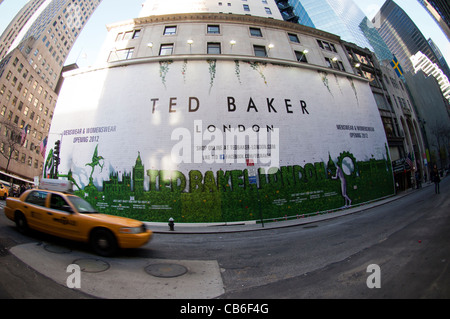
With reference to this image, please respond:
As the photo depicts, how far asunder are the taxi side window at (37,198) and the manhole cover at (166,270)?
4.31 m

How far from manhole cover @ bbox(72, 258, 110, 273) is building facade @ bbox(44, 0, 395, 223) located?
8118 millimetres

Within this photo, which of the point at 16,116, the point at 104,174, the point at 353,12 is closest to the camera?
the point at 104,174

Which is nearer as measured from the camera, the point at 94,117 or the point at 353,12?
the point at 94,117

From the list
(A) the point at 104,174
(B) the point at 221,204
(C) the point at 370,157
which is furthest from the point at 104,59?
(C) the point at 370,157

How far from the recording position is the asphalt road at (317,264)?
317cm

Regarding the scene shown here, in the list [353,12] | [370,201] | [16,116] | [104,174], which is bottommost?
[370,201]

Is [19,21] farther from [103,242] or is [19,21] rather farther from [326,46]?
[103,242]

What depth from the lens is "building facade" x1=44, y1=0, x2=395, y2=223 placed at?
12.9 metres

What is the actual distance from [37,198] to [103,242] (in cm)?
310

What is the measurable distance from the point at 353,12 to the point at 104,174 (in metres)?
77.4

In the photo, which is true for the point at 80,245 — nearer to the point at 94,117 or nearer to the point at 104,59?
the point at 94,117

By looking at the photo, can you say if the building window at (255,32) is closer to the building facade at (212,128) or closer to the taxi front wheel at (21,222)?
the building facade at (212,128)

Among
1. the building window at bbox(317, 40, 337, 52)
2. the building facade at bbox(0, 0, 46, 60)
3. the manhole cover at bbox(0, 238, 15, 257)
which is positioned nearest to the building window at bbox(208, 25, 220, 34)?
the building window at bbox(317, 40, 337, 52)

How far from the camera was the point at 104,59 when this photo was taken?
17531 millimetres
